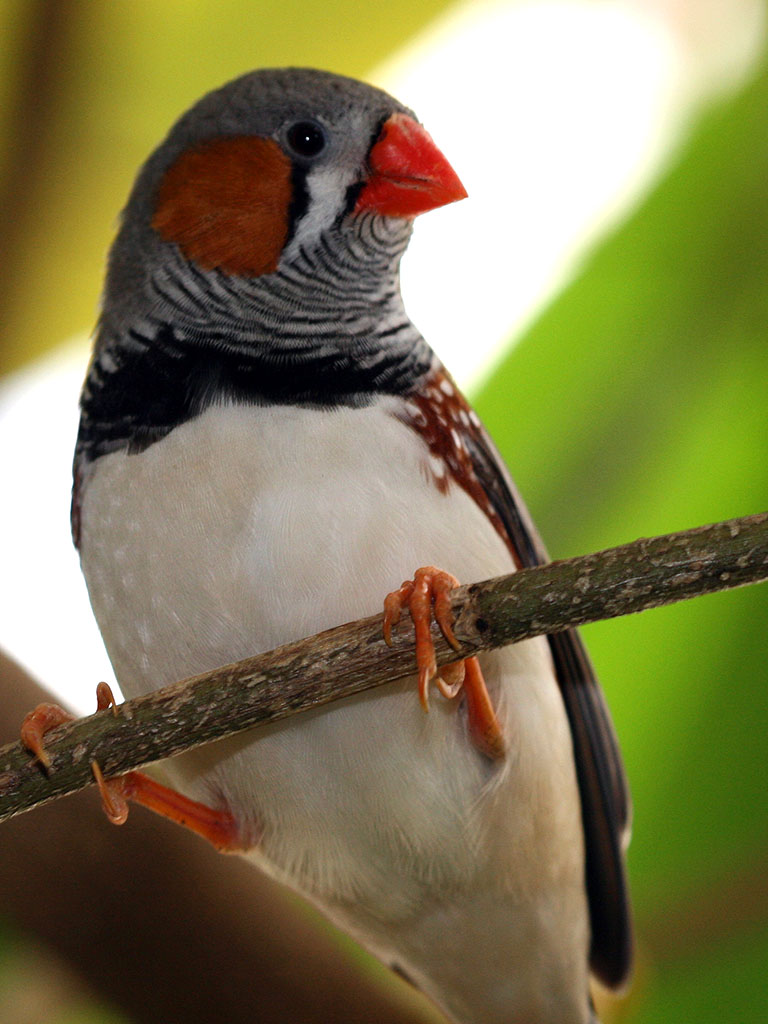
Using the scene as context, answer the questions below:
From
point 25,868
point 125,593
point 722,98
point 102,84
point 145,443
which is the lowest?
point 25,868

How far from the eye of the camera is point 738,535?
1000 mm

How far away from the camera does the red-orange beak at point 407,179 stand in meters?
1.69

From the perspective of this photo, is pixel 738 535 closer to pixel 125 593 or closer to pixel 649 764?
pixel 125 593

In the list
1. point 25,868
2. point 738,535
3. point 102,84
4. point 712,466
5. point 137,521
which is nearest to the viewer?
point 738,535

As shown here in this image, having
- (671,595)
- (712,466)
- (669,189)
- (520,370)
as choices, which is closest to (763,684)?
(712,466)

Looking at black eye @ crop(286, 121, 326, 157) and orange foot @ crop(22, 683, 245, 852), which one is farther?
black eye @ crop(286, 121, 326, 157)

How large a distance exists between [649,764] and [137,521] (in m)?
1.23

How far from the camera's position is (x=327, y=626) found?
1.49 meters

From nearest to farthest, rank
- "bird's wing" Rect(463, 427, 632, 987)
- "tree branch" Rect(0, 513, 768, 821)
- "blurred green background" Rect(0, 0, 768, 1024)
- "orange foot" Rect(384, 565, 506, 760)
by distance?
"tree branch" Rect(0, 513, 768, 821)
"orange foot" Rect(384, 565, 506, 760)
"bird's wing" Rect(463, 427, 632, 987)
"blurred green background" Rect(0, 0, 768, 1024)

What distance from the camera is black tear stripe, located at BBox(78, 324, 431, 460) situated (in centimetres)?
155

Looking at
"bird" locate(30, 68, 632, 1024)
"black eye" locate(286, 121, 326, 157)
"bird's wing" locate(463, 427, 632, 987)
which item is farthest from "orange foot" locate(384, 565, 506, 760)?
"black eye" locate(286, 121, 326, 157)

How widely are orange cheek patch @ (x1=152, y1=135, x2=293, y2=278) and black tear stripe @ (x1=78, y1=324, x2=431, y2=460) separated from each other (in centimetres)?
15

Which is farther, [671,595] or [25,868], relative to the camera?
[25,868]

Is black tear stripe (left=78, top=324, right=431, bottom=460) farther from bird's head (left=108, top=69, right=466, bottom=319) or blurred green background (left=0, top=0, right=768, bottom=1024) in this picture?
blurred green background (left=0, top=0, right=768, bottom=1024)
